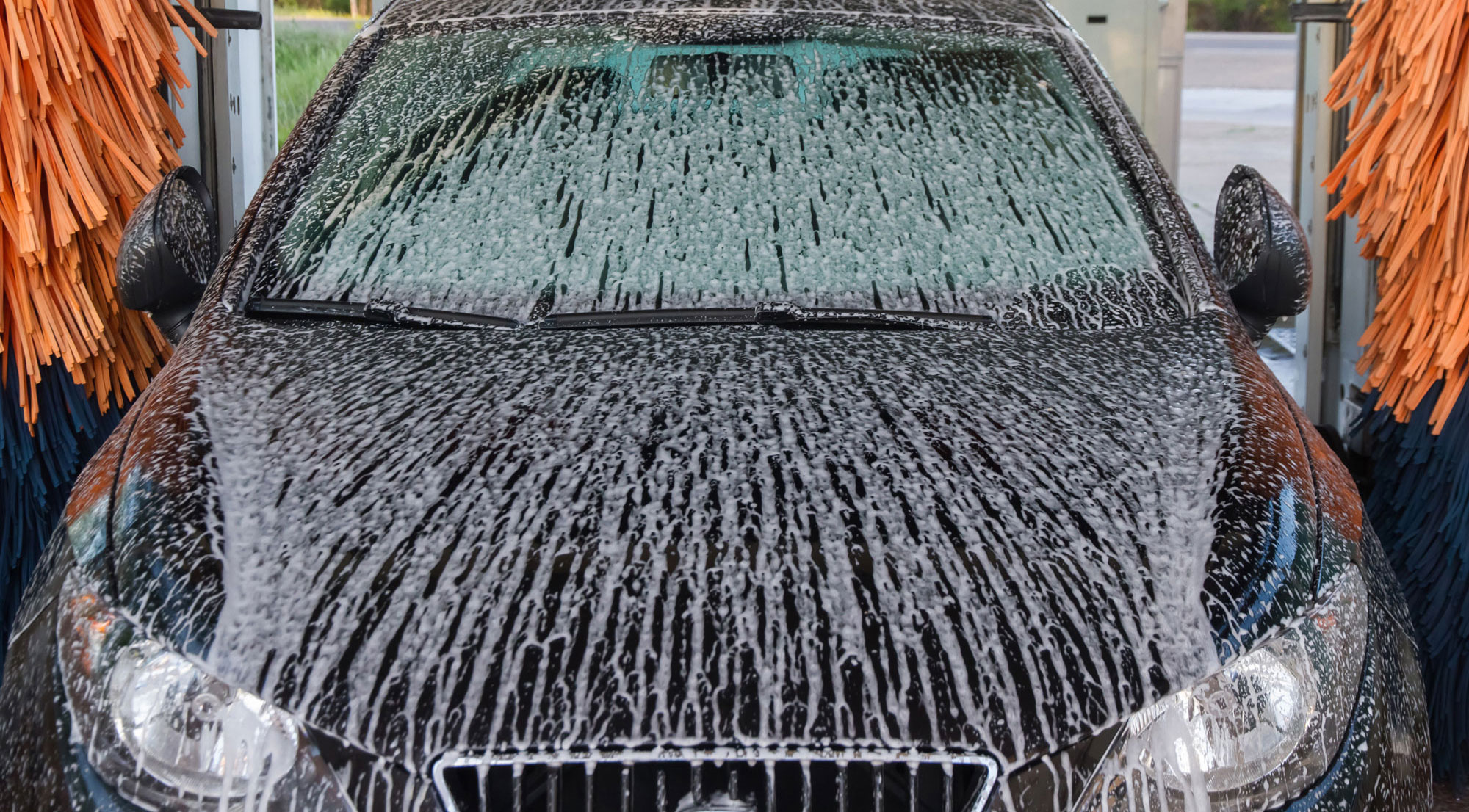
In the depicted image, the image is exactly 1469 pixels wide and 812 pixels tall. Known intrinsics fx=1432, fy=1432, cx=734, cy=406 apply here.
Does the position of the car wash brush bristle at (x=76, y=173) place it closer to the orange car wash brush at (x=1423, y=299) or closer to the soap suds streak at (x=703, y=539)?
the soap suds streak at (x=703, y=539)

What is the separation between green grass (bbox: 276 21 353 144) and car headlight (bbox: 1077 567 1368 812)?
431cm

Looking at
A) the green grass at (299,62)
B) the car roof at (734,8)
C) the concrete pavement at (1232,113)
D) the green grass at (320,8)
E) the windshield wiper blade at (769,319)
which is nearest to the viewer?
the windshield wiper blade at (769,319)

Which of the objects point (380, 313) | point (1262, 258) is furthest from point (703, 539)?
point (1262, 258)

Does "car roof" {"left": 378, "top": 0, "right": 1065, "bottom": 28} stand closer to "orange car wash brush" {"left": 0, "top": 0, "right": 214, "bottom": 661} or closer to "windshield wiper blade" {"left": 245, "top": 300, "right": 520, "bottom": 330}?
"orange car wash brush" {"left": 0, "top": 0, "right": 214, "bottom": 661}

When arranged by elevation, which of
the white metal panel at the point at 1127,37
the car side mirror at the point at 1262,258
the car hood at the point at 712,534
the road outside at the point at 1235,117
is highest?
the white metal panel at the point at 1127,37

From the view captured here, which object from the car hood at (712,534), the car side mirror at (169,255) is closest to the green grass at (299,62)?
the car side mirror at (169,255)

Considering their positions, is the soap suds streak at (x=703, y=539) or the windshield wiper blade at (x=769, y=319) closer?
the soap suds streak at (x=703, y=539)

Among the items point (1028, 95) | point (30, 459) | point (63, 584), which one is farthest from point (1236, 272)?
point (30, 459)

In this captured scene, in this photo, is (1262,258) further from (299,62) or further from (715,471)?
(299,62)

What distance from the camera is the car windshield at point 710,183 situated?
208 centimetres

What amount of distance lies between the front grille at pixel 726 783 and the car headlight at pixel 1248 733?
13cm

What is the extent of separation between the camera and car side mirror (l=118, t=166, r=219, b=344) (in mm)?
2143

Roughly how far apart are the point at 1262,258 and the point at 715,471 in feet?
3.38

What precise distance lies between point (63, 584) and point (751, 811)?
82 cm
